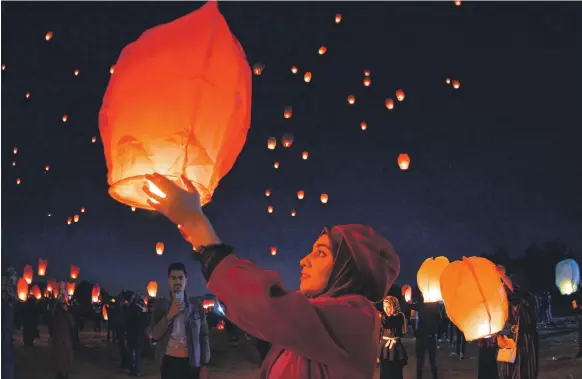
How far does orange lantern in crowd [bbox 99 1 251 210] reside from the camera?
2010 millimetres

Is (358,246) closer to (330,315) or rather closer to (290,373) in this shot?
(330,315)

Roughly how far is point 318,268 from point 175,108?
85cm

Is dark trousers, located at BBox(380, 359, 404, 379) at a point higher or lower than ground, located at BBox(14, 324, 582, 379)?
higher

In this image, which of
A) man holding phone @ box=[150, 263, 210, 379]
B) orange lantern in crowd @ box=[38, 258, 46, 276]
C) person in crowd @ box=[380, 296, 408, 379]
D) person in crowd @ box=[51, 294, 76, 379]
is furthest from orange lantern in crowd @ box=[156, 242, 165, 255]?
man holding phone @ box=[150, 263, 210, 379]

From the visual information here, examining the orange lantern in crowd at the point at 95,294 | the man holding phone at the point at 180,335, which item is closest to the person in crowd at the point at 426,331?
the man holding phone at the point at 180,335

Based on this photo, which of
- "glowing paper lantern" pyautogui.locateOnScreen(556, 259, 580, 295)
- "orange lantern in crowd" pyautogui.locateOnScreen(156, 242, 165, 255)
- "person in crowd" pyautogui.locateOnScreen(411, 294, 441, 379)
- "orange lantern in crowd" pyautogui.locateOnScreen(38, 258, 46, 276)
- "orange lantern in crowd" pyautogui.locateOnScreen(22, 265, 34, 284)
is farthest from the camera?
"orange lantern in crowd" pyautogui.locateOnScreen(38, 258, 46, 276)

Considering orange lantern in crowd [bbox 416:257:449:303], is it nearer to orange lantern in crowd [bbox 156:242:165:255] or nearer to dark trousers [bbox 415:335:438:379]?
dark trousers [bbox 415:335:438:379]

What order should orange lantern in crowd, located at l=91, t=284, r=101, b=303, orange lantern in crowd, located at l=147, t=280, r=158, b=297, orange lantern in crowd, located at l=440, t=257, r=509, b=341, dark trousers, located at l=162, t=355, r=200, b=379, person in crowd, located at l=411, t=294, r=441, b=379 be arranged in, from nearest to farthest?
dark trousers, located at l=162, t=355, r=200, b=379 → orange lantern in crowd, located at l=440, t=257, r=509, b=341 → person in crowd, located at l=411, t=294, r=441, b=379 → orange lantern in crowd, located at l=147, t=280, r=158, b=297 → orange lantern in crowd, located at l=91, t=284, r=101, b=303

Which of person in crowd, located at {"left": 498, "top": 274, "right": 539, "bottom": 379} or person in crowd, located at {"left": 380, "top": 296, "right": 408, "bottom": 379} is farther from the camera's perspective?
person in crowd, located at {"left": 380, "top": 296, "right": 408, "bottom": 379}

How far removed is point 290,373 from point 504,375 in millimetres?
8183

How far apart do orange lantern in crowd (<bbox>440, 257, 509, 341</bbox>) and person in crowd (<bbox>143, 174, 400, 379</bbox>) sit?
20.2ft

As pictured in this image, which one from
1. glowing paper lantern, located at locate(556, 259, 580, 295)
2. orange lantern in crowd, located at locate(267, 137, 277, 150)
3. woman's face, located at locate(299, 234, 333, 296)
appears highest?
orange lantern in crowd, located at locate(267, 137, 277, 150)

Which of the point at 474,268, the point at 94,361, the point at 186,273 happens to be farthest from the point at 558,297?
the point at 186,273

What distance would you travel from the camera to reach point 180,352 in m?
5.69
